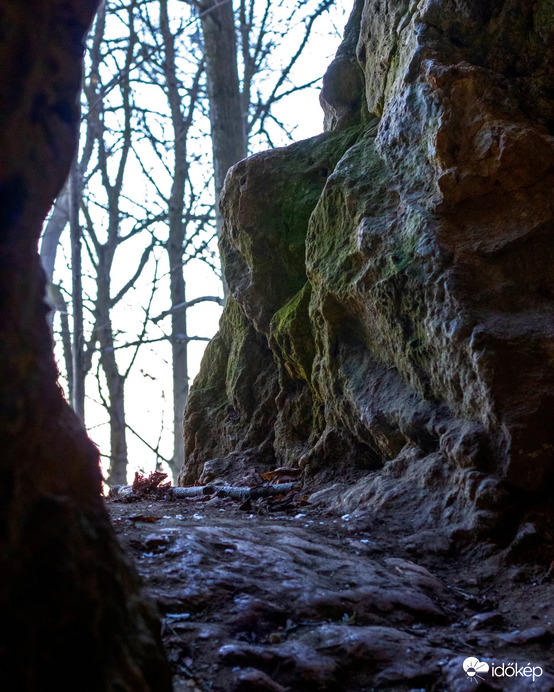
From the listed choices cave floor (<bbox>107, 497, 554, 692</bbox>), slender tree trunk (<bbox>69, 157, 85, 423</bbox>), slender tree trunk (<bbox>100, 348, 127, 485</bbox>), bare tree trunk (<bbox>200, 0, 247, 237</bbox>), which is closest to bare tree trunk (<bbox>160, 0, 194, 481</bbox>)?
slender tree trunk (<bbox>100, 348, 127, 485</bbox>)

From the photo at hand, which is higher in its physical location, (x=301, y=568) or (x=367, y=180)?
(x=367, y=180)

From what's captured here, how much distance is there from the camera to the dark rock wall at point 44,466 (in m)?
1.31

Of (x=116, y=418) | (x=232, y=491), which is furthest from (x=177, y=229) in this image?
(x=232, y=491)

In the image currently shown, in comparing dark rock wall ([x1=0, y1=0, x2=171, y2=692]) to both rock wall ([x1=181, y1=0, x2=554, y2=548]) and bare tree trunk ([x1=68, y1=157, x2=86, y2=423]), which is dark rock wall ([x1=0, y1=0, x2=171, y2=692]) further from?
bare tree trunk ([x1=68, y1=157, x2=86, y2=423])

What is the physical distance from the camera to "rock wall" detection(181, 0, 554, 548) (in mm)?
3258

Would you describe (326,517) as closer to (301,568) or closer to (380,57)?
(301,568)

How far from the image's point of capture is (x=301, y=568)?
2.75 metres

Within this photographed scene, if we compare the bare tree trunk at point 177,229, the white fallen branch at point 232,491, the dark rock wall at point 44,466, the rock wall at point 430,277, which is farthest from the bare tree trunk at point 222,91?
the dark rock wall at point 44,466

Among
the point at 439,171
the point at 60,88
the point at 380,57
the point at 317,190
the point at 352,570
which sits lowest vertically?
the point at 352,570

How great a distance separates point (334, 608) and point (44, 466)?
145cm

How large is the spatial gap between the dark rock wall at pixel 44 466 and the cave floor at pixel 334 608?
63 centimetres

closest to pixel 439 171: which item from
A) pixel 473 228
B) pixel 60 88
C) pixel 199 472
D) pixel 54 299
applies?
pixel 473 228

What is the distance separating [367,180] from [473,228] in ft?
3.15

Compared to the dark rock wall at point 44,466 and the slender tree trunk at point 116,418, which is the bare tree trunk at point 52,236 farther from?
the dark rock wall at point 44,466
